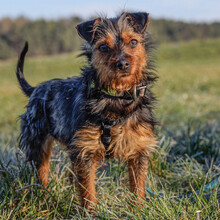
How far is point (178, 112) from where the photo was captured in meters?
8.44

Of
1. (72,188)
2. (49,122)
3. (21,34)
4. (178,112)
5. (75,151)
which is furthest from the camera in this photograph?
(21,34)

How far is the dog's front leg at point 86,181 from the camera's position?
3.14 m

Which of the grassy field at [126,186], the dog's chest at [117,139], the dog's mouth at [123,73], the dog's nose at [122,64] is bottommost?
the grassy field at [126,186]

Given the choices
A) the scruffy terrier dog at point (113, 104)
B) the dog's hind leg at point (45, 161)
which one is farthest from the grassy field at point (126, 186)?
the scruffy terrier dog at point (113, 104)

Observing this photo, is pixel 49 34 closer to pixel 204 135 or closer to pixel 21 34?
pixel 21 34

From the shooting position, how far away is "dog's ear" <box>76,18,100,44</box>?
3.29 meters

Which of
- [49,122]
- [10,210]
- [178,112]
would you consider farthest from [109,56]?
[178,112]

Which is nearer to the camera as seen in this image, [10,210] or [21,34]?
[10,210]

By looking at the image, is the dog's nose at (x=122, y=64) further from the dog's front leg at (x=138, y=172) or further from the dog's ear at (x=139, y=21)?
the dog's front leg at (x=138, y=172)

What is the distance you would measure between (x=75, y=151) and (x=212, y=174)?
187 cm

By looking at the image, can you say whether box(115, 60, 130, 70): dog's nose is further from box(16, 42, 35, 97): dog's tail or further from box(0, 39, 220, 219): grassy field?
box(16, 42, 35, 97): dog's tail

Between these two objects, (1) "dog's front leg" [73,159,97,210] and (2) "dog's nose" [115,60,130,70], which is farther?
(1) "dog's front leg" [73,159,97,210]

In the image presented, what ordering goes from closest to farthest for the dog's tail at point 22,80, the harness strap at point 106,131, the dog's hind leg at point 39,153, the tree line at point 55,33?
the harness strap at point 106,131
the dog's hind leg at point 39,153
the dog's tail at point 22,80
the tree line at point 55,33

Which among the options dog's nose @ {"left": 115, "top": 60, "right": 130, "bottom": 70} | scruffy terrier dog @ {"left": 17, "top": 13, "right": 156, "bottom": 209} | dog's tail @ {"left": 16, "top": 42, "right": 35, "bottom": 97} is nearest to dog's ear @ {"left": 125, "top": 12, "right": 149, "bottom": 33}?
scruffy terrier dog @ {"left": 17, "top": 13, "right": 156, "bottom": 209}
